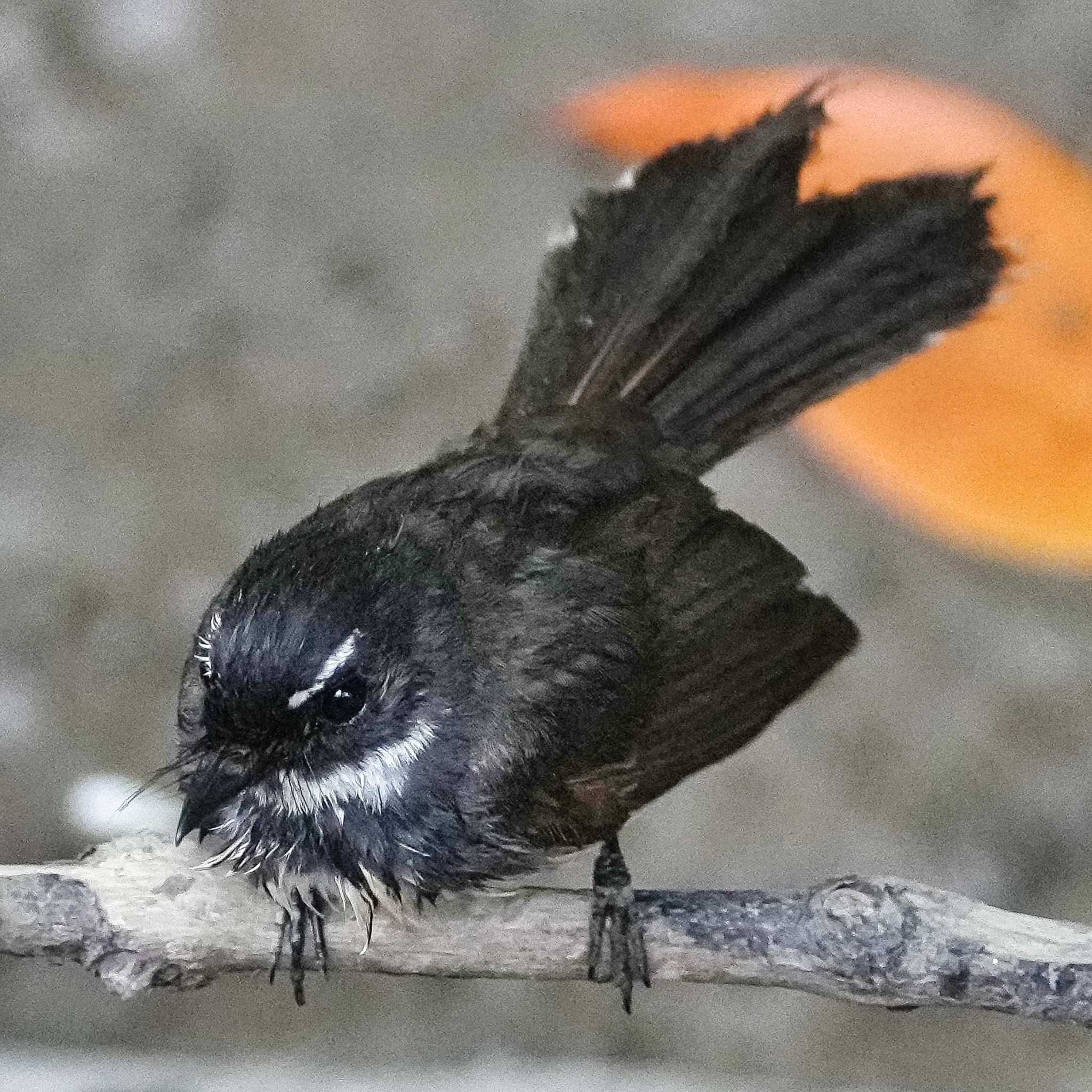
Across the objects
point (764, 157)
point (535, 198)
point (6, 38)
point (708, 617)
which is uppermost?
point (6, 38)

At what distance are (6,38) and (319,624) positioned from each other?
3918 millimetres

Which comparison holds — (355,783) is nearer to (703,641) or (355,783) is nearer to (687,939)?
(687,939)

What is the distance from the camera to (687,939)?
2.25 meters

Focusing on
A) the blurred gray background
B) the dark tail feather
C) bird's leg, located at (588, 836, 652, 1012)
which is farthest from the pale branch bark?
the blurred gray background

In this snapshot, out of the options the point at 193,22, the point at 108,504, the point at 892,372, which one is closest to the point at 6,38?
the point at 193,22

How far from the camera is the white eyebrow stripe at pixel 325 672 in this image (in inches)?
86.7

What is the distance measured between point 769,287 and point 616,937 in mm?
1369

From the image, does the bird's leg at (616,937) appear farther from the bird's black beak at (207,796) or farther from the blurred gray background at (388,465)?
the blurred gray background at (388,465)

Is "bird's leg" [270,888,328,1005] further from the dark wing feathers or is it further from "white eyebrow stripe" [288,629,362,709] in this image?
the dark wing feathers

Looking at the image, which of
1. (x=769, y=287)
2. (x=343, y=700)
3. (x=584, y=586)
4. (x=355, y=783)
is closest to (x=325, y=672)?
(x=343, y=700)

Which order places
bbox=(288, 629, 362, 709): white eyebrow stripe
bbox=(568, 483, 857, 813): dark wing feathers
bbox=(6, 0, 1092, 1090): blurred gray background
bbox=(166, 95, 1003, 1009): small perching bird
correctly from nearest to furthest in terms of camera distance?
bbox=(288, 629, 362, 709): white eyebrow stripe, bbox=(166, 95, 1003, 1009): small perching bird, bbox=(568, 483, 857, 813): dark wing feathers, bbox=(6, 0, 1092, 1090): blurred gray background

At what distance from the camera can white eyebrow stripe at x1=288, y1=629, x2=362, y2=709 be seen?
2.20 meters

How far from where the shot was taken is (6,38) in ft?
17.3

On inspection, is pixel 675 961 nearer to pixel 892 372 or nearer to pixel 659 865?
pixel 659 865
